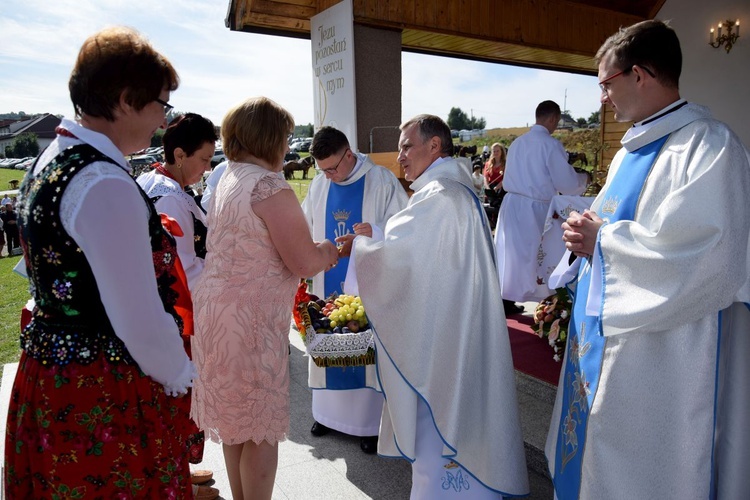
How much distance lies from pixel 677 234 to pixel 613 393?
0.57m

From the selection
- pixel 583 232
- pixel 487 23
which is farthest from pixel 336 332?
pixel 487 23

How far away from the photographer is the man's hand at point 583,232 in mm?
1938

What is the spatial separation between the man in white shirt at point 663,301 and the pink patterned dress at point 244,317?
1.13 meters

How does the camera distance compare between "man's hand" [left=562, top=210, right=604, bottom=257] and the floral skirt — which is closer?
the floral skirt

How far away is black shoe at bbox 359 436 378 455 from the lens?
10.7 ft

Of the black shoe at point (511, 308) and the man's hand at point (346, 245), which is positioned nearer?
the man's hand at point (346, 245)

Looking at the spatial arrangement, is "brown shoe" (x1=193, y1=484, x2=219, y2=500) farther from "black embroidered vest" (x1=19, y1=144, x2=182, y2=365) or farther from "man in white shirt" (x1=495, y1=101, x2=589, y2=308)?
Answer: "man in white shirt" (x1=495, y1=101, x2=589, y2=308)

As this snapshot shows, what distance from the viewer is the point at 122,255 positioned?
1.26 m

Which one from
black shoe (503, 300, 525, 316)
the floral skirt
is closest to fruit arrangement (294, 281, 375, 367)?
the floral skirt

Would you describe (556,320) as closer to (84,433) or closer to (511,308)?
(511,308)

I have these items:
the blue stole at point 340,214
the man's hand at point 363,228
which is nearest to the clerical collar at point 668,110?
the man's hand at point 363,228

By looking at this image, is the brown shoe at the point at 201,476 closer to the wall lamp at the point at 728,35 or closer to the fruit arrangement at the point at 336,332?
the fruit arrangement at the point at 336,332

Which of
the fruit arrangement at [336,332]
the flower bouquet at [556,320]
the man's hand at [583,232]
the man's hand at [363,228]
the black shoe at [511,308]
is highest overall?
the man's hand at [583,232]

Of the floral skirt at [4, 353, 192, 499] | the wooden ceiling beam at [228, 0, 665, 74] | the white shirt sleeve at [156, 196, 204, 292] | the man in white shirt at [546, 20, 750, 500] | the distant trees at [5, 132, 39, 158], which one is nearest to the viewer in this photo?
the floral skirt at [4, 353, 192, 499]
